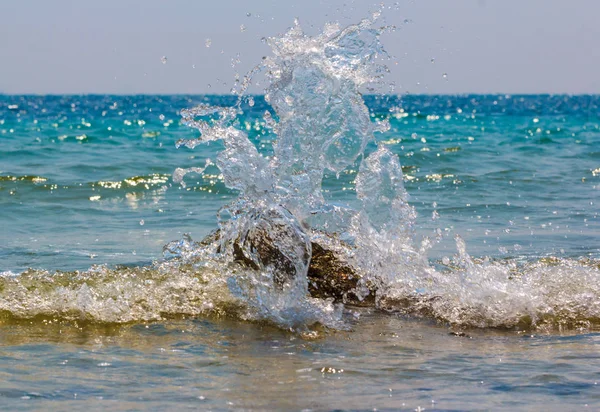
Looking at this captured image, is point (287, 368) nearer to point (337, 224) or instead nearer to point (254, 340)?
point (254, 340)

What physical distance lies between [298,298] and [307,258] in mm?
366

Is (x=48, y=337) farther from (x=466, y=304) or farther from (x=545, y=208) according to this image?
(x=545, y=208)

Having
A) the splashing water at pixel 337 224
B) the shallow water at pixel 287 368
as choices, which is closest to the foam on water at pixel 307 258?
the splashing water at pixel 337 224

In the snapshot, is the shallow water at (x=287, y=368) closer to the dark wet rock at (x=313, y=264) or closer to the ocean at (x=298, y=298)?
the ocean at (x=298, y=298)

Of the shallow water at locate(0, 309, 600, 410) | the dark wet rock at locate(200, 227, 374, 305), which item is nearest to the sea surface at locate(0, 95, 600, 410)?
the shallow water at locate(0, 309, 600, 410)

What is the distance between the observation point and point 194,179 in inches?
456

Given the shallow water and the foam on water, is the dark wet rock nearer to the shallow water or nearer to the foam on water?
the foam on water

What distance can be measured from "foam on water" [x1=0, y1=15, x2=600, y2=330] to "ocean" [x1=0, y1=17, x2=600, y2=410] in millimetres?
14

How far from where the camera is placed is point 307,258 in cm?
491

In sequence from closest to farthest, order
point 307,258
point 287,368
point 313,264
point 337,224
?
1. point 287,368
2. point 307,258
3. point 313,264
4. point 337,224

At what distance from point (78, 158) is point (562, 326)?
11.1 meters

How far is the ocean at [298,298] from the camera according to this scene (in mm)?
3311

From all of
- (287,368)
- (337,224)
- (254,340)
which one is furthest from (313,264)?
(287,368)

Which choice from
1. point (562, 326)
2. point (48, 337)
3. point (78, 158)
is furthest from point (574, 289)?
point (78, 158)
